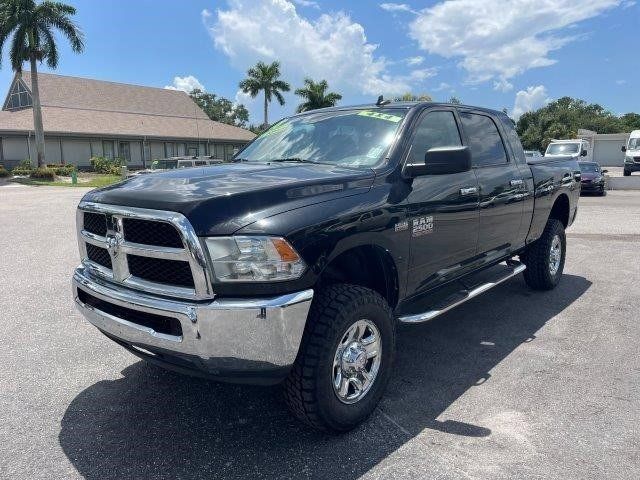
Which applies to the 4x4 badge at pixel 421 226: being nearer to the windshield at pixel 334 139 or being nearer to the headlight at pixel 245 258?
the windshield at pixel 334 139

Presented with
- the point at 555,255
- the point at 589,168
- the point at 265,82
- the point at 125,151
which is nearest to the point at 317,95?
the point at 265,82

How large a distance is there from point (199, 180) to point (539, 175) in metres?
3.88

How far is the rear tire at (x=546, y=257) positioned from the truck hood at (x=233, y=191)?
3.39m

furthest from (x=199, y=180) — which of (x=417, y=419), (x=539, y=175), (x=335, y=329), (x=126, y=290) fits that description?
(x=539, y=175)

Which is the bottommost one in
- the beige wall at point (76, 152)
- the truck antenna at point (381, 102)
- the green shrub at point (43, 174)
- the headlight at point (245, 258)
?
the headlight at point (245, 258)

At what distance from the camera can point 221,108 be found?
80.9 m

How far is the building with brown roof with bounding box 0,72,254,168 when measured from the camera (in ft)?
124

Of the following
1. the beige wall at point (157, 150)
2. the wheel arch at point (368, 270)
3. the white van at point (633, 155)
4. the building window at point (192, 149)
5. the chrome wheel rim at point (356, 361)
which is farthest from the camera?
the building window at point (192, 149)

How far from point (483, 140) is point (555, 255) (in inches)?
88.7

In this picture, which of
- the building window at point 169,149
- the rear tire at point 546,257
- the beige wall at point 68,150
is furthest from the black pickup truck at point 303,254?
the building window at point 169,149

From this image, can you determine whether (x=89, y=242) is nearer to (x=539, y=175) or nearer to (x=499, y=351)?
(x=499, y=351)

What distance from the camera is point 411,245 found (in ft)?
11.7

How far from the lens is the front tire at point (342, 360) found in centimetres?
284

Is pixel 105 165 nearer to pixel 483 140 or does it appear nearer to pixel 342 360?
pixel 483 140
